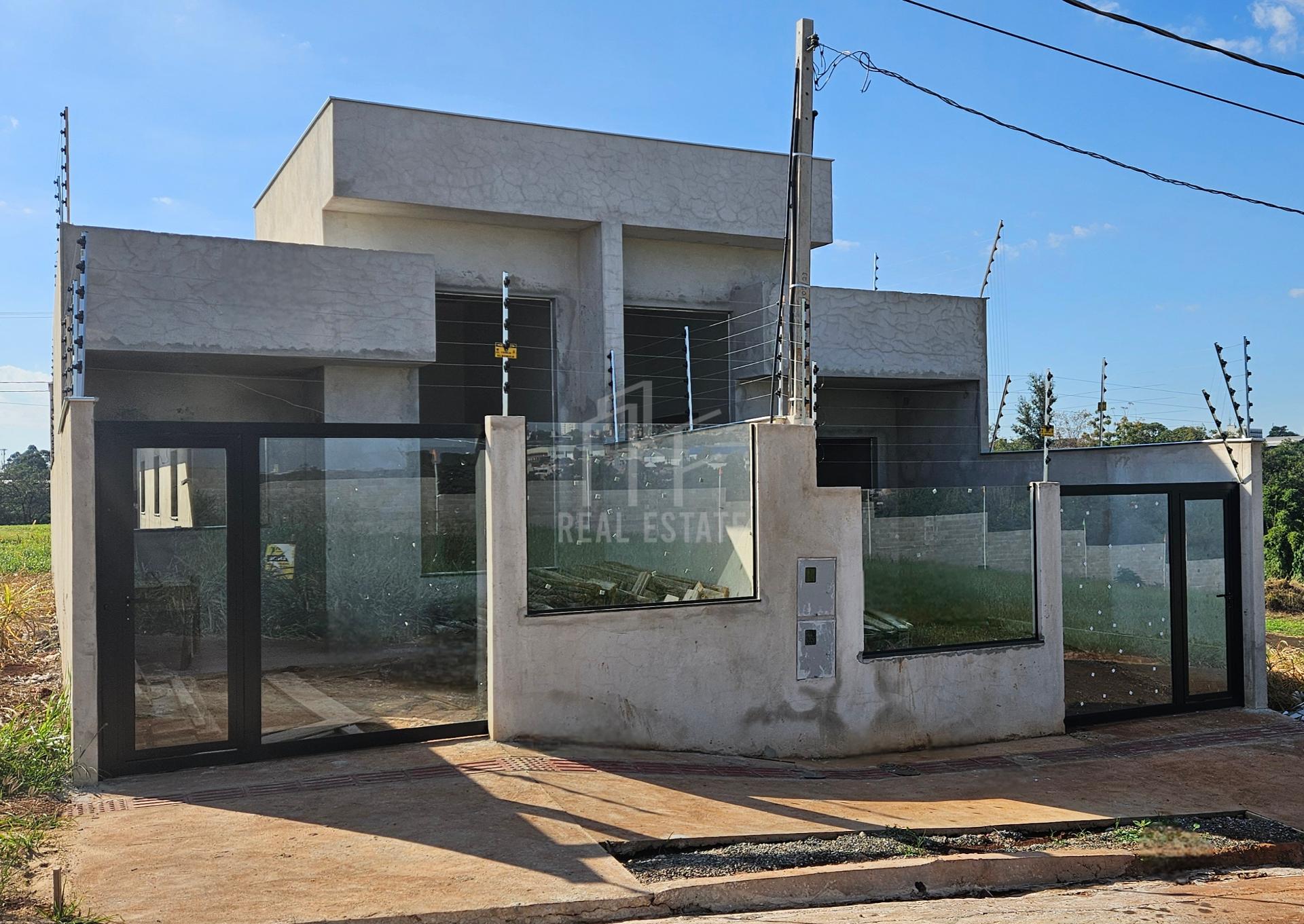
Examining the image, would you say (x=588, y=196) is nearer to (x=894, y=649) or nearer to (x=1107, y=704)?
(x=894, y=649)

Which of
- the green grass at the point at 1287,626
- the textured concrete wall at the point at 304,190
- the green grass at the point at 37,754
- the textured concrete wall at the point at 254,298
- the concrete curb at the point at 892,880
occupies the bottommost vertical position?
the green grass at the point at 1287,626

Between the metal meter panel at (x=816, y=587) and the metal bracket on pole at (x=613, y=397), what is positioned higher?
the metal bracket on pole at (x=613, y=397)

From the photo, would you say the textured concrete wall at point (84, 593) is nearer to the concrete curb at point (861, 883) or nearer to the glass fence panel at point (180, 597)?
the glass fence panel at point (180, 597)

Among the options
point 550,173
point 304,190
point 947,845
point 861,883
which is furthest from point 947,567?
point 304,190

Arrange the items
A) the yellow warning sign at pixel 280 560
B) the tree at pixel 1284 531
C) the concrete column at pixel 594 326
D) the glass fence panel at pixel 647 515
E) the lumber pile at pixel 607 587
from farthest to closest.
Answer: the tree at pixel 1284 531 → the concrete column at pixel 594 326 → the glass fence panel at pixel 647 515 → the lumber pile at pixel 607 587 → the yellow warning sign at pixel 280 560

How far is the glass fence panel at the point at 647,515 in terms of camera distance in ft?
24.8

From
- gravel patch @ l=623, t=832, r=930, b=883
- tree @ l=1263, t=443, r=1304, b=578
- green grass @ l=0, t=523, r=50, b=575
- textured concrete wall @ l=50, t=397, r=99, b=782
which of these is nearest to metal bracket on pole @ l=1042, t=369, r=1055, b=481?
gravel patch @ l=623, t=832, r=930, b=883

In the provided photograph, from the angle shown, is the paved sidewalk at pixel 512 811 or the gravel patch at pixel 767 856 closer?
the paved sidewalk at pixel 512 811

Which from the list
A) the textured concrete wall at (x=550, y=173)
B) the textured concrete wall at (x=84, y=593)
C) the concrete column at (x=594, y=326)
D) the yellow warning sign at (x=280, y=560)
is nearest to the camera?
the textured concrete wall at (x=84, y=593)

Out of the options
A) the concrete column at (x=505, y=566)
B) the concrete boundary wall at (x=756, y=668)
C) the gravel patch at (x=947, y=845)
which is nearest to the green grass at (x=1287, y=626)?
the concrete boundary wall at (x=756, y=668)

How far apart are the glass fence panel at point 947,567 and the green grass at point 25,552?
16.7m

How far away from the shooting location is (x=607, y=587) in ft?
25.0

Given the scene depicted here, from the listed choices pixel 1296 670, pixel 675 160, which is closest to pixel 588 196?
pixel 675 160

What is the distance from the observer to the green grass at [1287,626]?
64.0 feet
